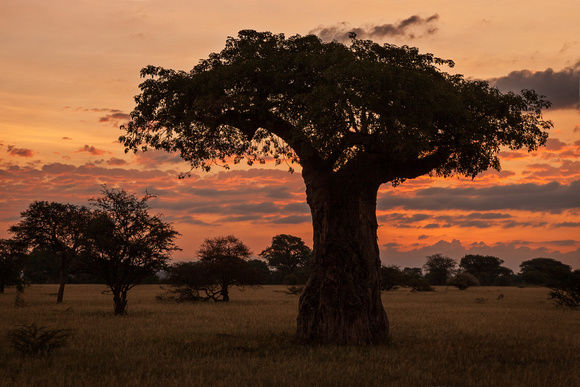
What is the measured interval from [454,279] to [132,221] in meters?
62.2

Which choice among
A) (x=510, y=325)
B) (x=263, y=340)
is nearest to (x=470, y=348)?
(x=263, y=340)

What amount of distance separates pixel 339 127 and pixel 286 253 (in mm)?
116987

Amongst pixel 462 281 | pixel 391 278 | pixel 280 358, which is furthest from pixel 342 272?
pixel 462 281

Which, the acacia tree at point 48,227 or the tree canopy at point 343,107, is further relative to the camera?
the acacia tree at point 48,227

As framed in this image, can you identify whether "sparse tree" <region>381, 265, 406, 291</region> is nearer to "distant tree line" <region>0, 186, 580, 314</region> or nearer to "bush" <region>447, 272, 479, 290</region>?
"distant tree line" <region>0, 186, 580, 314</region>

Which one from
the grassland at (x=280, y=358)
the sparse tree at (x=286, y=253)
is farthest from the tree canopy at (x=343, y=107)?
the sparse tree at (x=286, y=253)

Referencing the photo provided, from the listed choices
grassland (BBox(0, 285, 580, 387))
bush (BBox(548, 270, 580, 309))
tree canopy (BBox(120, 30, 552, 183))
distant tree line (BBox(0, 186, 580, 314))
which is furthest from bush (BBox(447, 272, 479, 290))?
tree canopy (BBox(120, 30, 552, 183))

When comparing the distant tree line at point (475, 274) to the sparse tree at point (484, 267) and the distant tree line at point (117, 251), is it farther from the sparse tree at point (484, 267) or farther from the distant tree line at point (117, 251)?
the distant tree line at point (117, 251)

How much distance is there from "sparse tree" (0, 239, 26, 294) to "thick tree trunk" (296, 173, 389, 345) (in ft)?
126

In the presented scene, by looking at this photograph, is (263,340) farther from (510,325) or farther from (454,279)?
(454,279)

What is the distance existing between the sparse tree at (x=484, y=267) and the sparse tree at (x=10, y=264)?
10275 centimetres

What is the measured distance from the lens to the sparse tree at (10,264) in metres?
50.3

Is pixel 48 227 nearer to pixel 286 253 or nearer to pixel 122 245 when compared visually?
pixel 122 245

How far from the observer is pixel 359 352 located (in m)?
16.9
